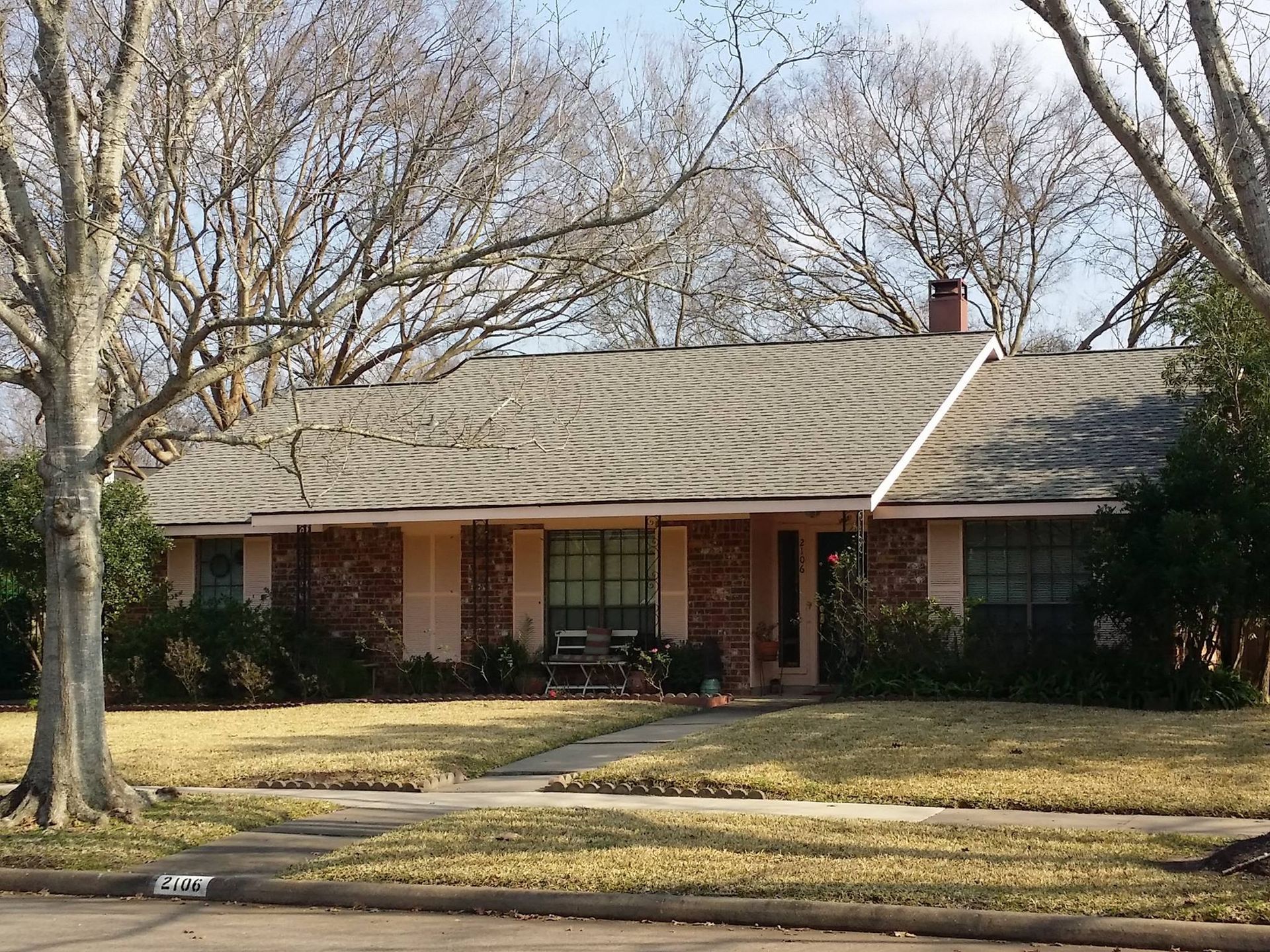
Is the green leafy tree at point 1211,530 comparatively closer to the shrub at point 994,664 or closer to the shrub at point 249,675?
the shrub at point 994,664

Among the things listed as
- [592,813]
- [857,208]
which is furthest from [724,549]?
[857,208]

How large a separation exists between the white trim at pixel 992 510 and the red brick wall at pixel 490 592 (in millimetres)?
5401

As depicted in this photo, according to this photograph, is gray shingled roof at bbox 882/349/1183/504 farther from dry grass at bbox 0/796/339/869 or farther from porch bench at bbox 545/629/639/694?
dry grass at bbox 0/796/339/869

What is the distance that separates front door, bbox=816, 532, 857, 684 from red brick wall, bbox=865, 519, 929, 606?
613mm

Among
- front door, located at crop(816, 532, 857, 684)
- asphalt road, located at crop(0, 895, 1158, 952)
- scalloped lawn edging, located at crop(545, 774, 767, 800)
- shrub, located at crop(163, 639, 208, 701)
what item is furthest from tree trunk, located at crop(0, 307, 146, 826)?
front door, located at crop(816, 532, 857, 684)

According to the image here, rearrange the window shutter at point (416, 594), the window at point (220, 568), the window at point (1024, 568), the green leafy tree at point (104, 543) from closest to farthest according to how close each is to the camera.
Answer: the window at point (1024, 568), the green leafy tree at point (104, 543), the window shutter at point (416, 594), the window at point (220, 568)

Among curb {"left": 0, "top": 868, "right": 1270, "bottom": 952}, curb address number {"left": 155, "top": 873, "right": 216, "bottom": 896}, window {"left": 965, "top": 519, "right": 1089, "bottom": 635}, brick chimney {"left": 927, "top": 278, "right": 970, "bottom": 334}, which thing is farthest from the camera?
brick chimney {"left": 927, "top": 278, "right": 970, "bottom": 334}

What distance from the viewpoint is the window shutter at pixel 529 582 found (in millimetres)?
21266

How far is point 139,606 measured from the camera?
23375mm

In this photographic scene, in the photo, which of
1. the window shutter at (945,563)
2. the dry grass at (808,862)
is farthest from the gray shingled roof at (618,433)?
the dry grass at (808,862)

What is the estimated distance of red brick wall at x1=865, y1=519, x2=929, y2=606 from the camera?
19562mm

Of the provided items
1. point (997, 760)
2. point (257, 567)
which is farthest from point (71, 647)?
point (257, 567)

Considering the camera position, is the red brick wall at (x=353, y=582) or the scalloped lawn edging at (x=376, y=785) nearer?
the scalloped lawn edging at (x=376, y=785)

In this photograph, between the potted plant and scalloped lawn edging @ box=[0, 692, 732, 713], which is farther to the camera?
the potted plant
